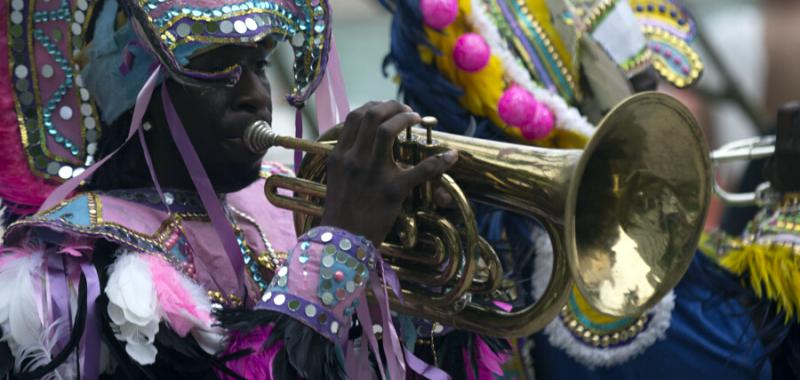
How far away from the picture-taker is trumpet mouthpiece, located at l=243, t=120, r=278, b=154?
8.37ft

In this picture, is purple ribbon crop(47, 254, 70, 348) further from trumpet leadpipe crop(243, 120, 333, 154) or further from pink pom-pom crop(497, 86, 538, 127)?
pink pom-pom crop(497, 86, 538, 127)

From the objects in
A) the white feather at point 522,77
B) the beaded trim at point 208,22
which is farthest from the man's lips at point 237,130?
the white feather at point 522,77

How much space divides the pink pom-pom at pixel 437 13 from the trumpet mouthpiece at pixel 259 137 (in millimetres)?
997

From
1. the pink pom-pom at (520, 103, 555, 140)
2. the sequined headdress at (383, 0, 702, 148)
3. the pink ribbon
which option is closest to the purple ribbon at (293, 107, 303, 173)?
the pink ribbon

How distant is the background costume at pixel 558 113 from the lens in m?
3.35

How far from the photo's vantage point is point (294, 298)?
Answer: 7.70 ft

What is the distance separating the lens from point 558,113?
3.52m

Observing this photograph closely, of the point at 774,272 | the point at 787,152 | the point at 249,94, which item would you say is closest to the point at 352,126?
the point at 249,94

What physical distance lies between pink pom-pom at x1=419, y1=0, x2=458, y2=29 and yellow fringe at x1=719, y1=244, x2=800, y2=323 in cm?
97

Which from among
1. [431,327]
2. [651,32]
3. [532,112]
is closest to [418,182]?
[431,327]

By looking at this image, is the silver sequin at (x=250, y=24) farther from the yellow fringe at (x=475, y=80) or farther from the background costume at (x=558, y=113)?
the yellow fringe at (x=475, y=80)

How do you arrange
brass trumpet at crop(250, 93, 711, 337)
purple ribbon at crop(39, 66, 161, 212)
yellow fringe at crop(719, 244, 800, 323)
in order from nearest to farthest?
brass trumpet at crop(250, 93, 711, 337) → purple ribbon at crop(39, 66, 161, 212) → yellow fringe at crop(719, 244, 800, 323)

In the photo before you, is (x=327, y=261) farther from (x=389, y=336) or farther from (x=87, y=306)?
(x=87, y=306)

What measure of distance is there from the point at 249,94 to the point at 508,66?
1.12 metres
